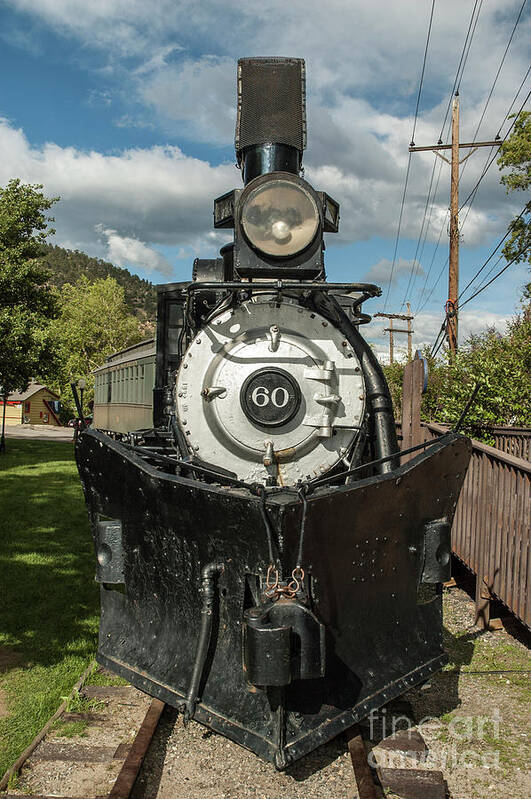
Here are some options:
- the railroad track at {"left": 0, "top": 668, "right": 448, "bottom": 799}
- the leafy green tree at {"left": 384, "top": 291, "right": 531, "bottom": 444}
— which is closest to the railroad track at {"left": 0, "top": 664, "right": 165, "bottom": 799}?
the railroad track at {"left": 0, "top": 668, "right": 448, "bottom": 799}

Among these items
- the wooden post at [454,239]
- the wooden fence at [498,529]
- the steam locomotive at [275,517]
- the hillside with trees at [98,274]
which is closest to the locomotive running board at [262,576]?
Answer: the steam locomotive at [275,517]

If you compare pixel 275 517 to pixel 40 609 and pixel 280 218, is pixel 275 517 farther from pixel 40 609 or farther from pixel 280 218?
pixel 40 609

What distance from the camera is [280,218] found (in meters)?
3.83

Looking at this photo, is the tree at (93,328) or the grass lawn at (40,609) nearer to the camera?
the grass lawn at (40,609)

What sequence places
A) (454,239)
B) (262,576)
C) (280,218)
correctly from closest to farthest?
(262,576)
(280,218)
(454,239)

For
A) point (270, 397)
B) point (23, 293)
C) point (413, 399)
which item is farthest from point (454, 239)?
point (270, 397)

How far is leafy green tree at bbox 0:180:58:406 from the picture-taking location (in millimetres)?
16984

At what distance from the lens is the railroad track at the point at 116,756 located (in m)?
2.73

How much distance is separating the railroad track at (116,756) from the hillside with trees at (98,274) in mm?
109469

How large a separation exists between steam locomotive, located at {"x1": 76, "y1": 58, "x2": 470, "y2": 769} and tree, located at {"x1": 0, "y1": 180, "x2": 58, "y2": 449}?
1388 centimetres

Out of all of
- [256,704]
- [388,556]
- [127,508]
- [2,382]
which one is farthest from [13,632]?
[2,382]

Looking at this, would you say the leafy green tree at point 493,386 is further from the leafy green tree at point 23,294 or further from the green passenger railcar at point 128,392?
the leafy green tree at point 23,294

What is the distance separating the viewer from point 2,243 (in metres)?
17.6

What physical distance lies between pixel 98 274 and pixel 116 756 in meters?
123
